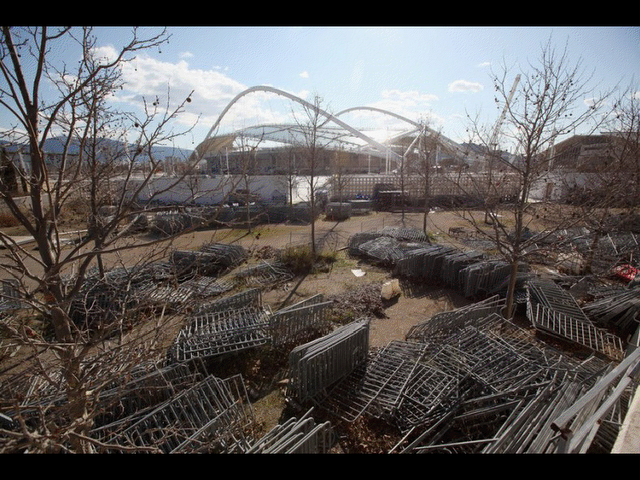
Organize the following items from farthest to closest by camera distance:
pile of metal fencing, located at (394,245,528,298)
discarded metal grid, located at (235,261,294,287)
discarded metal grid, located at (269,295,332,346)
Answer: discarded metal grid, located at (235,261,294,287) < pile of metal fencing, located at (394,245,528,298) < discarded metal grid, located at (269,295,332,346)

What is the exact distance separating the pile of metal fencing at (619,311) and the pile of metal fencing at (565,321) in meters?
0.46

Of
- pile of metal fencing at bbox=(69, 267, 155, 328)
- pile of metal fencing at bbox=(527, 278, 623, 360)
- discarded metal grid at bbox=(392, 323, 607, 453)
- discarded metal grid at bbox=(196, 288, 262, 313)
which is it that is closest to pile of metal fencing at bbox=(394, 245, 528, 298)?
pile of metal fencing at bbox=(527, 278, 623, 360)

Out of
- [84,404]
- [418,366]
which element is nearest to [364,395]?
[418,366]

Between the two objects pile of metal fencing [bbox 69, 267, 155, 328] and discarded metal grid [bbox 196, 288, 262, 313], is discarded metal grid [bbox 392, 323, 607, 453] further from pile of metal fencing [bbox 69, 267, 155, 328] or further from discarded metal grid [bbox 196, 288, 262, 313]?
discarded metal grid [bbox 196, 288, 262, 313]

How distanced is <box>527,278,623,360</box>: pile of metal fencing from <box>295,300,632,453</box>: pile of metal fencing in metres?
0.86

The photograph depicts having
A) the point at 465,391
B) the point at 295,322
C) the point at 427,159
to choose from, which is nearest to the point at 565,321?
the point at 465,391

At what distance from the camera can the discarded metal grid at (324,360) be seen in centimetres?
534

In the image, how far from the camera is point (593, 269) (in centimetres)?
1073

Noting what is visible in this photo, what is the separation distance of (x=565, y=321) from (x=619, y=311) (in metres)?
1.77

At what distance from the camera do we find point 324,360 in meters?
5.58

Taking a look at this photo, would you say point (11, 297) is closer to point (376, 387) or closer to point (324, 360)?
point (324, 360)

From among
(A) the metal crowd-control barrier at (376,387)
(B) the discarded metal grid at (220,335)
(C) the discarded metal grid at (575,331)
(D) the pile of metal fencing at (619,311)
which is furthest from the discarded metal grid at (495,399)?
(B) the discarded metal grid at (220,335)

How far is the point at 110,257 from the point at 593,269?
63.6 ft

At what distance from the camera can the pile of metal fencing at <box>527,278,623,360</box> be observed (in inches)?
271
